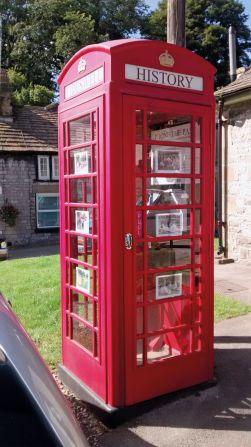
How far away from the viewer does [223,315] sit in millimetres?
5734

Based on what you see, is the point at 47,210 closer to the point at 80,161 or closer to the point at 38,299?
the point at 38,299

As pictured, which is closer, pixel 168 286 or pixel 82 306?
pixel 168 286

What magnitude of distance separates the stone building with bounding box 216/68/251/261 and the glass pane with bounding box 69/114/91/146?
20.2 feet

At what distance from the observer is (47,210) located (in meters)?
19.4

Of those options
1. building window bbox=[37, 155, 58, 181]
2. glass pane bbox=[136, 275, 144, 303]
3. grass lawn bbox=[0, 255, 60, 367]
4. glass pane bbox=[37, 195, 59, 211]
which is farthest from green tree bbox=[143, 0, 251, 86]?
glass pane bbox=[136, 275, 144, 303]

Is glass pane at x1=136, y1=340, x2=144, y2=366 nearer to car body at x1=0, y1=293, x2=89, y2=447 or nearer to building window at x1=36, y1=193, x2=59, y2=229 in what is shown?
car body at x1=0, y1=293, x2=89, y2=447

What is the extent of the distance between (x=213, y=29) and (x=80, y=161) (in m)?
35.0

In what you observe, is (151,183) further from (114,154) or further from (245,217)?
(245,217)

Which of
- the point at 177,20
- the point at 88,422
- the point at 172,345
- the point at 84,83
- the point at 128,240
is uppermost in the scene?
the point at 177,20

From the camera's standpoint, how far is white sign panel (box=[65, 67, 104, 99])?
3350mm

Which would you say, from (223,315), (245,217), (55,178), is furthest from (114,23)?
(223,315)

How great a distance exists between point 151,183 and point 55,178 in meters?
16.2

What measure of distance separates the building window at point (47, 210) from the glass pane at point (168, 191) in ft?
52.4

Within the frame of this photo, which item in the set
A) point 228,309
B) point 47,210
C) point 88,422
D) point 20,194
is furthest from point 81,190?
point 47,210
